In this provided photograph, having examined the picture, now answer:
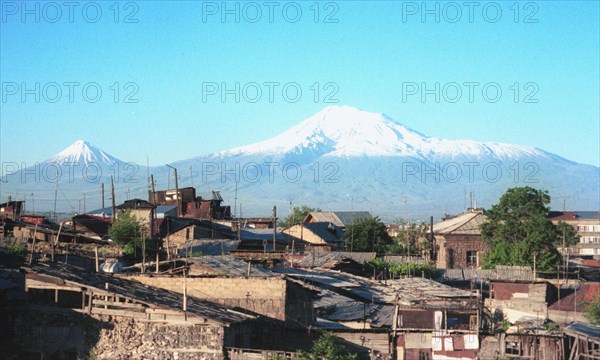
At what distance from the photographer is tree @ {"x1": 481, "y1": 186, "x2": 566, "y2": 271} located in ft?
161

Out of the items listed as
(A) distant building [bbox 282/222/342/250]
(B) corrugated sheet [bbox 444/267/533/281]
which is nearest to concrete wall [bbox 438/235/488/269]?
(A) distant building [bbox 282/222/342/250]

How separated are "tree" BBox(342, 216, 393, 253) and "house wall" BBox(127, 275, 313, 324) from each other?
34016 millimetres

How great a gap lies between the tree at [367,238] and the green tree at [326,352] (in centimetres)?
3593

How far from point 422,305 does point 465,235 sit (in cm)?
3211

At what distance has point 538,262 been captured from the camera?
157 feet

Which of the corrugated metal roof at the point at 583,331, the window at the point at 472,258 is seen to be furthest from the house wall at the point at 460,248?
the corrugated metal roof at the point at 583,331

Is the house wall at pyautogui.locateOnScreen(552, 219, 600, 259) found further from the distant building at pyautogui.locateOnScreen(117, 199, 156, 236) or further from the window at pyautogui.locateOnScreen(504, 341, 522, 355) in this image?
the window at pyautogui.locateOnScreen(504, 341, 522, 355)

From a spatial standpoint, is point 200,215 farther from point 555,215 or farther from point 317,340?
point 317,340

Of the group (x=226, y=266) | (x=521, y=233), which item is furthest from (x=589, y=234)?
(x=226, y=266)

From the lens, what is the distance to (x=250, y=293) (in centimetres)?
2258

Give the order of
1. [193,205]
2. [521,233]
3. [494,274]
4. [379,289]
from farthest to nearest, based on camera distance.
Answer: [193,205]
[521,233]
[494,274]
[379,289]

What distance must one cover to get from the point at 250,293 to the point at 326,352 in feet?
10.0

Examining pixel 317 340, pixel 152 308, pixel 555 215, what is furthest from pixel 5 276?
pixel 555 215

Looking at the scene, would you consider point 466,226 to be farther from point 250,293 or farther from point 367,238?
point 250,293
